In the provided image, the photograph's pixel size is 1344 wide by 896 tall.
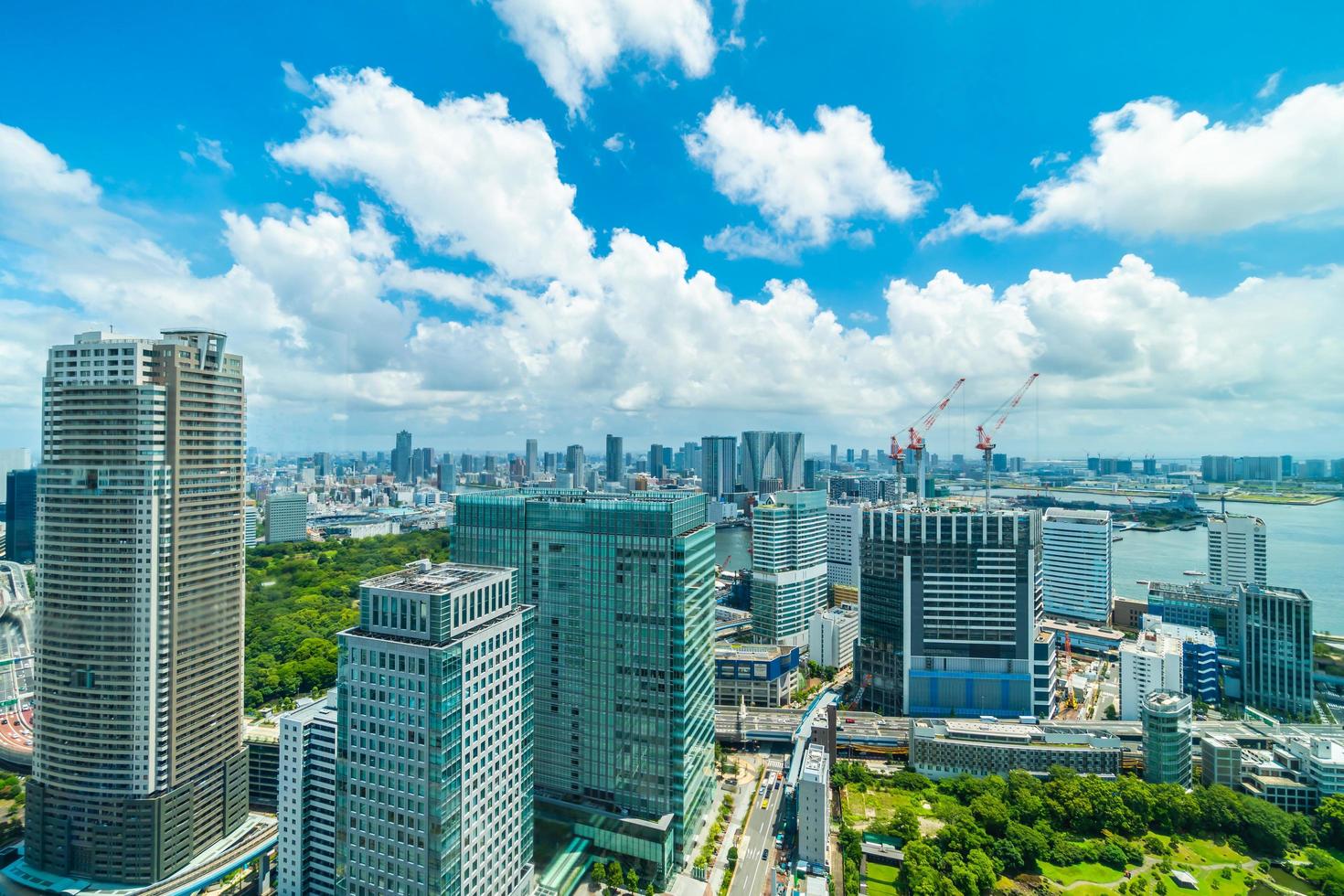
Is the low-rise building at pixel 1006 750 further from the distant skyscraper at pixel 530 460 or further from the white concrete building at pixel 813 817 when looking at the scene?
the distant skyscraper at pixel 530 460

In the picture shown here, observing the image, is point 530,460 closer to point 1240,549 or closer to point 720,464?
point 720,464

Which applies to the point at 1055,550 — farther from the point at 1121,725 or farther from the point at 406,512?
the point at 406,512

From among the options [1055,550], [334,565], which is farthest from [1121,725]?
[334,565]

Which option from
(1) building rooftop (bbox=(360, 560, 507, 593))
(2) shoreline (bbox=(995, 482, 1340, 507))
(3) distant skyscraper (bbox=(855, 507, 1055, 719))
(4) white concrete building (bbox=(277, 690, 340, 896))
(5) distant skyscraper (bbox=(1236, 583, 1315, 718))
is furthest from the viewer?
(2) shoreline (bbox=(995, 482, 1340, 507))

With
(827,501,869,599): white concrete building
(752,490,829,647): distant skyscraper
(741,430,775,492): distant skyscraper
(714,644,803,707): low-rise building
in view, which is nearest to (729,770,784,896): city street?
(714,644,803,707): low-rise building

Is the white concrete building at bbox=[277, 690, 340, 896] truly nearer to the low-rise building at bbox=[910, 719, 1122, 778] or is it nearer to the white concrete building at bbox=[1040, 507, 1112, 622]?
the low-rise building at bbox=[910, 719, 1122, 778]

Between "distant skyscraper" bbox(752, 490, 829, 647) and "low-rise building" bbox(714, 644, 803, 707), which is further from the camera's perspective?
"distant skyscraper" bbox(752, 490, 829, 647)

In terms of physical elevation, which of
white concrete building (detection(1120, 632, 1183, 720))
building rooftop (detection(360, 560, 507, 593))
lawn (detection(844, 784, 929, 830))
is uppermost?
building rooftop (detection(360, 560, 507, 593))
